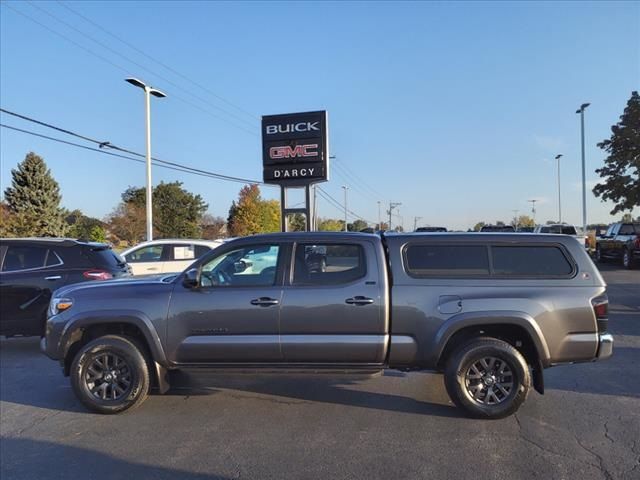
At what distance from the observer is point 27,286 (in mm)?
8258

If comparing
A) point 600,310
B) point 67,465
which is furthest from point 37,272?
point 600,310

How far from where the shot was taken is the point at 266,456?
4316 millimetres

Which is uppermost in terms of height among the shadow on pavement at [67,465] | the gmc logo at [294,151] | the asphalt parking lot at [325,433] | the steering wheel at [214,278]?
the gmc logo at [294,151]

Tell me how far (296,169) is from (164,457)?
16.9 metres

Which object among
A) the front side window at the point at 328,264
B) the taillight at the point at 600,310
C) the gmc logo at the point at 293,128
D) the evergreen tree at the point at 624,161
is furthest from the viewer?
the evergreen tree at the point at 624,161

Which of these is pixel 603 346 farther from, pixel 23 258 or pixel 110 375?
pixel 23 258

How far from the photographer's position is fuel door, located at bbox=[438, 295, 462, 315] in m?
5.09

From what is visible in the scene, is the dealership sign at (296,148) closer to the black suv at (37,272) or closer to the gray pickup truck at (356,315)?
the black suv at (37,272)

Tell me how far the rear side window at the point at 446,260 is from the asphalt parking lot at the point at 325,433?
4.71 feet

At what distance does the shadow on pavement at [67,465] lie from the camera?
13.2 feet

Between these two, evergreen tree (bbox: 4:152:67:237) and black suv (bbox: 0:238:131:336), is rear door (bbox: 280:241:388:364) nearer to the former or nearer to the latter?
black suv (bbox: 0:238:131:336)

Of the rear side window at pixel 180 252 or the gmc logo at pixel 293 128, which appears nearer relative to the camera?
the rear side window at pixel 180 252

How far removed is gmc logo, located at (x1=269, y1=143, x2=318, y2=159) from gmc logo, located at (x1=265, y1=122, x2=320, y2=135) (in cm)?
61

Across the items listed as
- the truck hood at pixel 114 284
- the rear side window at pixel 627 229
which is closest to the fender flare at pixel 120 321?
the truck hood at pixel 114 284
